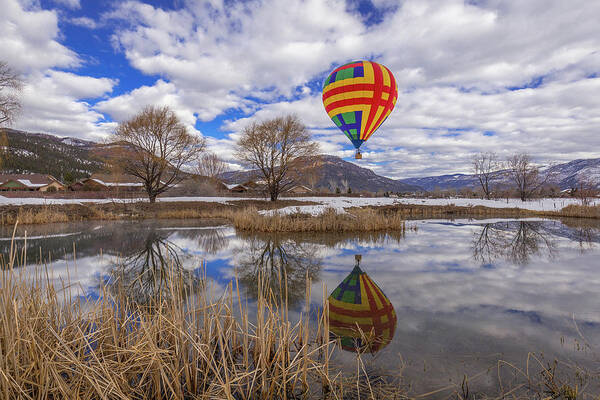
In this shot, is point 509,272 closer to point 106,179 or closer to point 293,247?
point 293,247

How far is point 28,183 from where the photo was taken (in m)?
64.6

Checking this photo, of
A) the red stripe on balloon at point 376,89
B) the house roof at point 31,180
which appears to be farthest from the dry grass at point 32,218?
the house roof at point 31,180

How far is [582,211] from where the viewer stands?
Result: 24125 millimetres

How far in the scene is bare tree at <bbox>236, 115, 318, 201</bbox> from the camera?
98.0 ft

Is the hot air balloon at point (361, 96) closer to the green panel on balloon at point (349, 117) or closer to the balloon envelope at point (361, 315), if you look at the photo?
the green panel on balloon at point (349, 117)

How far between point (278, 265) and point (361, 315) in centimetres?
384

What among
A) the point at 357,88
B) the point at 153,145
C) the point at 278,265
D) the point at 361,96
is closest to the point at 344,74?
the point at 357,88

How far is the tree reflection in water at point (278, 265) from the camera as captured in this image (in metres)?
5.90

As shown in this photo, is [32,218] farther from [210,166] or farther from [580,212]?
[210,166]

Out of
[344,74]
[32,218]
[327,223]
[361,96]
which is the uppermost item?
[344,74]

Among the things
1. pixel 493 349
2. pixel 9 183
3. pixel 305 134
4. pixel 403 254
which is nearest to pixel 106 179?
pixel 9 183

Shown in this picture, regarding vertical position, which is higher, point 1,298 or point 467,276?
point 1,298

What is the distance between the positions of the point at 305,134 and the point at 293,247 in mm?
21650

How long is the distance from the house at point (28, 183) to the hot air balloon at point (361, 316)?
7915 cm
